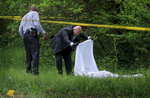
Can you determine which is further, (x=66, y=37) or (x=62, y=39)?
(x=62, y=39)

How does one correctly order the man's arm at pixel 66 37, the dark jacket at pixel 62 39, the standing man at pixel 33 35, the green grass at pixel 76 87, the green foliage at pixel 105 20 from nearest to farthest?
the green grass at pixel 76 87
the man's arm at pixel 66 37
the dark jacket at pixel 62 39
the standing man at pixel 33 35
the green foliage at pixel 105 20

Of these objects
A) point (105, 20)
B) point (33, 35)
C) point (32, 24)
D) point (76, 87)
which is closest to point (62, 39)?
point (33, 35)

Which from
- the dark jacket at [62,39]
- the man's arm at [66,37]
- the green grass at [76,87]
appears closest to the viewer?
the green grass at [76,87]

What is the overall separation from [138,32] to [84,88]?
4152mm

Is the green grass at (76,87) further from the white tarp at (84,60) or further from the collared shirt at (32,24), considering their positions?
the collared shirt at (32,24)

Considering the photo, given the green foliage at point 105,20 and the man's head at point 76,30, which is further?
the green foliage at point 105,20

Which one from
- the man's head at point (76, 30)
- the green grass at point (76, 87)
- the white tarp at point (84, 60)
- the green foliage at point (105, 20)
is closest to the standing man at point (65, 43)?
the man's head at point (76, 30)

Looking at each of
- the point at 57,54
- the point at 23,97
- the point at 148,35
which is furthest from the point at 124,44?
the point at 23,97

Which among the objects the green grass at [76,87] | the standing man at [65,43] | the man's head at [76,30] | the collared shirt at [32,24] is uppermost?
the collared shirt at [32,24]

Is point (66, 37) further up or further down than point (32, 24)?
further down

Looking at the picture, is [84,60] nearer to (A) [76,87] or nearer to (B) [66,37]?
(B) [66,37]

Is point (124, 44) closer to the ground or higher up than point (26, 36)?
closer to the ground

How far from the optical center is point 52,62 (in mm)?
8547

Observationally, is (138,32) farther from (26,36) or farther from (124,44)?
(26,36)
